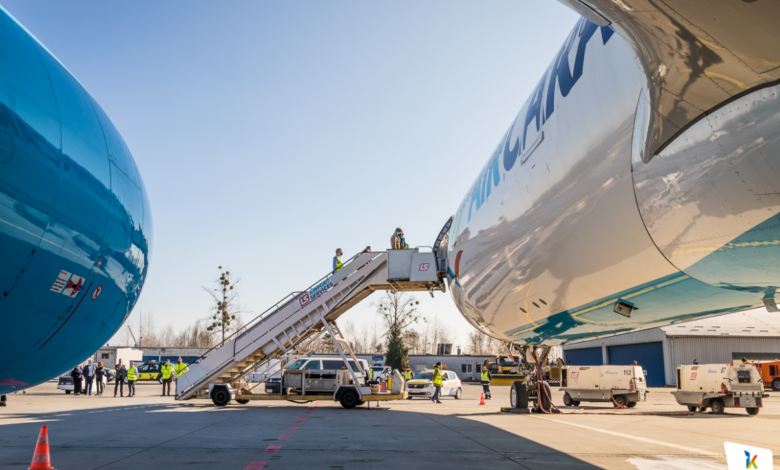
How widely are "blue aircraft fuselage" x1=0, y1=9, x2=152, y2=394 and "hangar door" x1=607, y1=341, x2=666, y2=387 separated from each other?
45.5 m

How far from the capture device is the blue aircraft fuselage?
6.15 feet

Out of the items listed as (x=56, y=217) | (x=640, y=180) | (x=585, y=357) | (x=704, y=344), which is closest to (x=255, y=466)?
(x=640, y=180)

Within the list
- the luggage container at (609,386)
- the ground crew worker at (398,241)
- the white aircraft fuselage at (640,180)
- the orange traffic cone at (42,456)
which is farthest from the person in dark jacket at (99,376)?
the orange traffic cone at (42,456)

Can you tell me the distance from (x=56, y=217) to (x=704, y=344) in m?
47.4

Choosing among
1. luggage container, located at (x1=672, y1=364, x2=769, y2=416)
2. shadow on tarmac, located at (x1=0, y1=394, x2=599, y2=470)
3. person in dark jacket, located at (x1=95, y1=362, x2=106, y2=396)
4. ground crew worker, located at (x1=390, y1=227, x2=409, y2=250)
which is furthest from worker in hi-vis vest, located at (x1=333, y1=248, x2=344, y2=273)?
person in dark jacket, located at (x1=95, y1=362, x2=106, y2=396)

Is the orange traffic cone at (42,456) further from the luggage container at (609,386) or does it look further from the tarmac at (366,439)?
the luggage container at (609,386)

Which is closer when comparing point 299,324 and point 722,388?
point 722,388

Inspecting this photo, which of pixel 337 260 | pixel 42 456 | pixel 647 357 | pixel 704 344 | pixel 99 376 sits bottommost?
pixel 647 357

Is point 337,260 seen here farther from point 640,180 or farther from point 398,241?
point 640,180

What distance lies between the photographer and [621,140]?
504 centimetres

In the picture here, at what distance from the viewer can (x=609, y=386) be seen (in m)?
21.1

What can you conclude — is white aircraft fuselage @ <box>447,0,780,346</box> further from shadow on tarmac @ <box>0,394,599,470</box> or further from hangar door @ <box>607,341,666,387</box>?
hangar door @ <box>607,341,666,387</box>

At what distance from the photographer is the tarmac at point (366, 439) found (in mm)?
7973

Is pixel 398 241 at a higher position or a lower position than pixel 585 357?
higher
